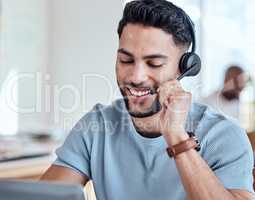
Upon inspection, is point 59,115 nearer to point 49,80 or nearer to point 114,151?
point 49,80

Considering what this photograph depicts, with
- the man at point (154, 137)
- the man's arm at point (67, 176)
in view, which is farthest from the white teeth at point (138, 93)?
the man's arm at point (67, 176)

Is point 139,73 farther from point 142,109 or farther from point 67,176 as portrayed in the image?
point 67,176

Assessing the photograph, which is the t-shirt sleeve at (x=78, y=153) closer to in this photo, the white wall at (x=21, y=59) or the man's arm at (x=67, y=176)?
the man's arm at (x=67, y=176)

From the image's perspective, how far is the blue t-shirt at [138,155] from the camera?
99 cm

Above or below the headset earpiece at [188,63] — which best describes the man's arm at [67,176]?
below

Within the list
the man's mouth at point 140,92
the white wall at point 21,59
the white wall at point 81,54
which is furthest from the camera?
the white wall at point 21,59

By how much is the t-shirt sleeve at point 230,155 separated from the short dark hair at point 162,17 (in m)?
0.19

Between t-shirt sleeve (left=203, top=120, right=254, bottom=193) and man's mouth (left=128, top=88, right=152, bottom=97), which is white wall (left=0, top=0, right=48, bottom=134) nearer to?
man's mouth (left=128, top=88, right=152, bottom=97)

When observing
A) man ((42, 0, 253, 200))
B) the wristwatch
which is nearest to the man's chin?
man ((42, 0, 253, 200))

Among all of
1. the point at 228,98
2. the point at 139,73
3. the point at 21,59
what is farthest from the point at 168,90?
the point at 21,59

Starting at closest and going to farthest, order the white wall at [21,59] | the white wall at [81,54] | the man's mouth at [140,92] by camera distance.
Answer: the man's mouth at [140,92], the white wall at [81,54], the white wall at [21,59]

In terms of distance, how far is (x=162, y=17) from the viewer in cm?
101

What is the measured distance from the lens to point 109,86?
1.26 meters

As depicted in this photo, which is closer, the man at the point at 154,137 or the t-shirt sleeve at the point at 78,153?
the man at the point at 154,137
